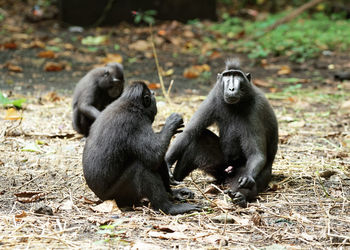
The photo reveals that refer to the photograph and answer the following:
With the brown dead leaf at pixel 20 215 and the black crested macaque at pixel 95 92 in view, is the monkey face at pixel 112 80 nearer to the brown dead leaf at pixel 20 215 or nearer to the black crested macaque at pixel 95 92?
the black crested macaque at pixel 95 92

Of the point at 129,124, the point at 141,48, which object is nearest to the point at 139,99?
the point at 129,124

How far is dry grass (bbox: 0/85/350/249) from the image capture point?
383 cm

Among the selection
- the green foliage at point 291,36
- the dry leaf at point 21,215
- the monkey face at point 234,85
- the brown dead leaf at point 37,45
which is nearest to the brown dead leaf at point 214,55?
the green foliage at point 291,36

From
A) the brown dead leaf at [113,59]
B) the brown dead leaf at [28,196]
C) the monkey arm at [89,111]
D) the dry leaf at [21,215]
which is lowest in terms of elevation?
the brown dead leaf at [28,196]

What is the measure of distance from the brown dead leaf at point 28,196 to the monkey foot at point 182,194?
4.34 feet

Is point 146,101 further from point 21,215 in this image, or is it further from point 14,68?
point 14,68

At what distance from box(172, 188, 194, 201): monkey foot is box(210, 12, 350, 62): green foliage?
771 centimetres

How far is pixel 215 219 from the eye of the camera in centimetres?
434

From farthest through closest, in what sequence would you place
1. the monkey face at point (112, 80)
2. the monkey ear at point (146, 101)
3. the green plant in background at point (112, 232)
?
the monkey face at point (112, 80), the monkey ear at point (146, 101), the green plant in background at point (112, 232)

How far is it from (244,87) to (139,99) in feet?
4.00

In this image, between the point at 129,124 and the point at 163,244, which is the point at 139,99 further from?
the point at 163,244

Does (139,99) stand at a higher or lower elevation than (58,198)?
higher

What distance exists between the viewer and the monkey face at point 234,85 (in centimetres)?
528

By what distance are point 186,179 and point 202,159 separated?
403 millimetres
